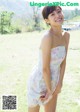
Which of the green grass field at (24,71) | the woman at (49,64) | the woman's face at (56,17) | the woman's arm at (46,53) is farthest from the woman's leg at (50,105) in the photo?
the green grass field at (24,71)

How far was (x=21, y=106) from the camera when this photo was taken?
3109 mm

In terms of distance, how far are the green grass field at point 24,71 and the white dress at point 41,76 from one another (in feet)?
3.47

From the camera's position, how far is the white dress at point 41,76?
1893 mm

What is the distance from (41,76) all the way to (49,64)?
10cm

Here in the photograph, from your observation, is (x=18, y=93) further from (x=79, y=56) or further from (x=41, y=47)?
(x=79, y=56)

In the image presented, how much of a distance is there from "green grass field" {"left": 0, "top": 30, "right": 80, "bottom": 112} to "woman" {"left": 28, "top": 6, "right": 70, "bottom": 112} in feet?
3.46

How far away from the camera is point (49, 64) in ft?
6.10

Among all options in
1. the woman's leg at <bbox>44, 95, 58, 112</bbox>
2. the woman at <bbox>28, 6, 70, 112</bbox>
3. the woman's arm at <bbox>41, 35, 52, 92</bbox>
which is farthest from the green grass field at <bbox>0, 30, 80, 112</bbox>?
the woman's arm at <bbox>41, 35, 52, 92</bbox>

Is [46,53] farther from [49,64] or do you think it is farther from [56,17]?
[56,17]

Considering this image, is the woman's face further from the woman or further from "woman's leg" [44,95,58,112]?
"woman's leg" [44,95,58,112]

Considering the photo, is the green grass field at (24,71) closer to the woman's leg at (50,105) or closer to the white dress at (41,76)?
the woman's leg at (50,105)

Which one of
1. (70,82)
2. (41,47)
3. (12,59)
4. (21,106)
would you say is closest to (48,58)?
(41,47)

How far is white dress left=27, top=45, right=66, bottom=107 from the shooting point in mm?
1893

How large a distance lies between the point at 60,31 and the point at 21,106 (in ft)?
4.50
